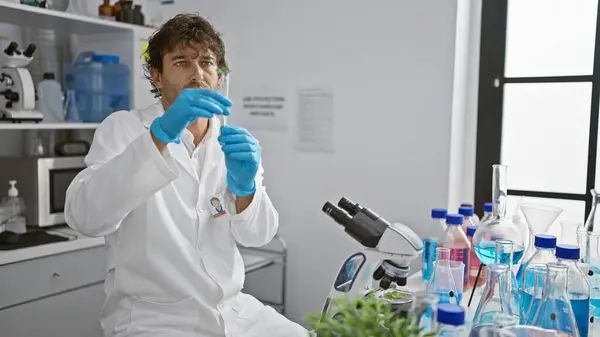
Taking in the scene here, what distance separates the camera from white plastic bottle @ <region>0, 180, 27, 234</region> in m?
2.31

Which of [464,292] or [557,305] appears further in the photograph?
[464,292]

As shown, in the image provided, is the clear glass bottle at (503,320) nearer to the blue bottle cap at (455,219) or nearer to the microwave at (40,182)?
the blue bottle cap at (455,219)

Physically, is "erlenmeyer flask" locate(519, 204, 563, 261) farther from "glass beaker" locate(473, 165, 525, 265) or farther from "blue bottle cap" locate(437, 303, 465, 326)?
"blue bottle cap" locate(437, 303, 465, 326)

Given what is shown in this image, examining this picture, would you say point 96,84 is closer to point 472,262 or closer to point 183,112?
point 183,112

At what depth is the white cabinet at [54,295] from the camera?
6.76 feet

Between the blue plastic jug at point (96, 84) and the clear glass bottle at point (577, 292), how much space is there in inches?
85.0

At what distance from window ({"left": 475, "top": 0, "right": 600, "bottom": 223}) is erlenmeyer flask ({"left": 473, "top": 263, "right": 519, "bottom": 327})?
1507mm

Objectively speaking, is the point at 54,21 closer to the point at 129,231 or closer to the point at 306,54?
the point at 306,54

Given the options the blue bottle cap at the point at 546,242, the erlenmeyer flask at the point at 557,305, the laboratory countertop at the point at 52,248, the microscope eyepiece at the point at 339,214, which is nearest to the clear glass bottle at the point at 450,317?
the erlenmeyer flask at the point at 557,305

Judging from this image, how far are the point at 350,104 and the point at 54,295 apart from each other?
150 centimetres

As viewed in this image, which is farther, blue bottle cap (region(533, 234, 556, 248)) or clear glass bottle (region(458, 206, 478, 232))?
clear glass bottle (region(458, 206, 478, 232))

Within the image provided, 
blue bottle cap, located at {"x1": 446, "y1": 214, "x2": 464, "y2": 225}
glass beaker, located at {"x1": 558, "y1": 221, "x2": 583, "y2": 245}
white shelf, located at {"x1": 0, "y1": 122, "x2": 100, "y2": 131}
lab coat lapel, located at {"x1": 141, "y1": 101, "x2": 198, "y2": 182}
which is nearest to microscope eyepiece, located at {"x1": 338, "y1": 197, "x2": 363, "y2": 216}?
blue bottle cap, located at {"x1": 446, "y1": 214, "x2": 464, "y2": 225}

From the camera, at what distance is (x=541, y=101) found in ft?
7.98

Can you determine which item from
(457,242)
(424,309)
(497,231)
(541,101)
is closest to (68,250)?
(457,242)
